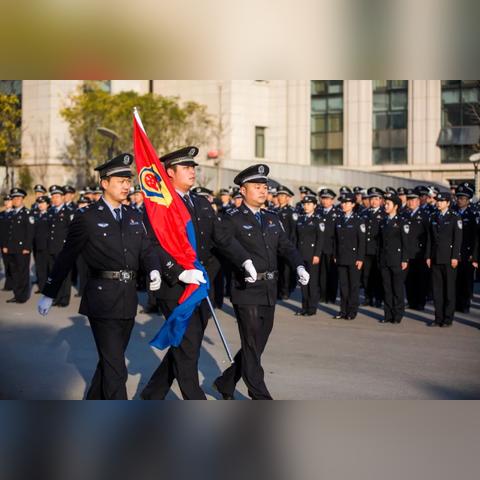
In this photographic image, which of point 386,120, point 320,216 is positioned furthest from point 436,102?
point 320,216

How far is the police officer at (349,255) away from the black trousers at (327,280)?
63.9 inches

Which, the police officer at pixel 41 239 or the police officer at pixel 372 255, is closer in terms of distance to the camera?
the police officer at pixel 372 255

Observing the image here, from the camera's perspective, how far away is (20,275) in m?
16.4

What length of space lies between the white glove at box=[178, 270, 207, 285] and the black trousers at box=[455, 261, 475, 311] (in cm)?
834

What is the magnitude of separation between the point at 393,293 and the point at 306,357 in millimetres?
3896

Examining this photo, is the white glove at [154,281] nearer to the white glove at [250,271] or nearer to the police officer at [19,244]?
the white glove at [250,271]

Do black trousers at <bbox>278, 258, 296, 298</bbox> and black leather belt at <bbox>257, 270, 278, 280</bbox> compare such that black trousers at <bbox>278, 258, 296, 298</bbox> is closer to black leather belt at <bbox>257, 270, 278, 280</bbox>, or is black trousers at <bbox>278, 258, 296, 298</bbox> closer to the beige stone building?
black leather belt at <bbox>257, 270, 278, 280</bbox>

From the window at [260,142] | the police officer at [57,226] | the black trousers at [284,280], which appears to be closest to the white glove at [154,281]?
the police officer at [57,226]

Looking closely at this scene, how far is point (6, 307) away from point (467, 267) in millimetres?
7904

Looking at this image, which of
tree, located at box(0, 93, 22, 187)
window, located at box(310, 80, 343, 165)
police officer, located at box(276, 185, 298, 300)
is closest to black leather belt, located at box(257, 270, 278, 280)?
police officer, located at box(276, 185, 298, 300)

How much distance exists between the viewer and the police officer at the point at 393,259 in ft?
44.3

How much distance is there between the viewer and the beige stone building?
46.7 meters

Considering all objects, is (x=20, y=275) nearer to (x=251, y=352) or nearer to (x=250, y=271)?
(x=251, y=352)
